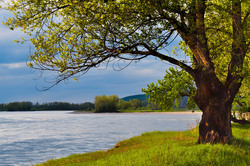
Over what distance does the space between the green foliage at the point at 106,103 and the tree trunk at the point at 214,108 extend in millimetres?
147909

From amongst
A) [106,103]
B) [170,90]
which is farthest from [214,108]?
[106,103]

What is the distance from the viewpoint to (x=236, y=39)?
14820 millimetres

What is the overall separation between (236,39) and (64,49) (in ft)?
32.5

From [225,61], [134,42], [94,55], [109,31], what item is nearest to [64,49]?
[94,55]

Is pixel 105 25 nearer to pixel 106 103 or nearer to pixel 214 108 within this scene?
pixel 214 108

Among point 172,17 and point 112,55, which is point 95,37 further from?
point 172,17

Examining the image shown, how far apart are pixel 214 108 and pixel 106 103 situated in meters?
152

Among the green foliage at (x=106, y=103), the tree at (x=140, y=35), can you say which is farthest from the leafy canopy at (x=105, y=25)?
the green foliage at (x=106, y=103)

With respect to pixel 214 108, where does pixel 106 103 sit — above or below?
above

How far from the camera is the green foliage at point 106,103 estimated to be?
163750 mm

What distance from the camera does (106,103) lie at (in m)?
167

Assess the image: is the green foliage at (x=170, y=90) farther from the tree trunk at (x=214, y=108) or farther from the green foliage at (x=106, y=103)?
the green foliage at (x=106, y=103)

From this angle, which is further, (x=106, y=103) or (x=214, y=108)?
(x=106, y=103)

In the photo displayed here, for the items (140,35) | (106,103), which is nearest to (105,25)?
(140,35)
